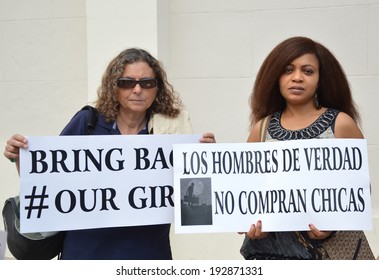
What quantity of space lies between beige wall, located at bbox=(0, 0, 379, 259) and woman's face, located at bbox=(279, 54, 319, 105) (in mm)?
2374

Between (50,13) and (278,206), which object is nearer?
(278,206)

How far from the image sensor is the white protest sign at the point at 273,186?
293 centimetres

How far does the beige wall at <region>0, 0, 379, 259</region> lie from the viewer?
5285 mm

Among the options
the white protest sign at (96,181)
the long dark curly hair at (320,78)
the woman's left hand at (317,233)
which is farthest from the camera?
the white protest sign at (96,181)

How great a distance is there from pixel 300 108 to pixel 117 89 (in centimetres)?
86

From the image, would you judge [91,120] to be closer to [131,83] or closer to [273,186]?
[131,83]

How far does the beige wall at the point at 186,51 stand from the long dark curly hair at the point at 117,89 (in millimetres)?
2026

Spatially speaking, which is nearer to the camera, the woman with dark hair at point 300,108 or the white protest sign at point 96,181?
the woman with dark hair at point 300,108

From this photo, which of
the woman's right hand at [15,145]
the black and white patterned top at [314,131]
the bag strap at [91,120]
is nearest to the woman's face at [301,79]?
the black and white patterned top at [314,131]

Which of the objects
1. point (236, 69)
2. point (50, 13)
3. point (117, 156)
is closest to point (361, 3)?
point (236, 69)

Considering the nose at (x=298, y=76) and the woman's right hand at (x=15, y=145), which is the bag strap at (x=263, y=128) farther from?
the woman's right hand at (x=15, y=145)

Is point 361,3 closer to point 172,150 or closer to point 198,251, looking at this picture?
point 198,251
